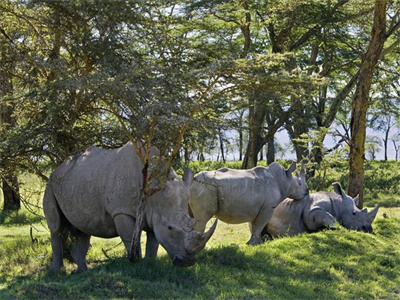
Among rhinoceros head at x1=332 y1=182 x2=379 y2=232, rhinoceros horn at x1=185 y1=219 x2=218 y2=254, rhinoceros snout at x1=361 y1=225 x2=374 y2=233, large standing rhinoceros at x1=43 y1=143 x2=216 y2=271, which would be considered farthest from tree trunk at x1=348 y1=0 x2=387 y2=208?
rhinoceros horn at x1=185 y1=219 x2=218 y2=254

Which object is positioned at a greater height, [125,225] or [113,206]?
[113,206]

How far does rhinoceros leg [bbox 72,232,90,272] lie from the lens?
1126 centimetres

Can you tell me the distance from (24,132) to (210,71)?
11.7ft

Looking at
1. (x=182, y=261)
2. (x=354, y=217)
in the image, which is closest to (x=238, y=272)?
(x=182, y=261)

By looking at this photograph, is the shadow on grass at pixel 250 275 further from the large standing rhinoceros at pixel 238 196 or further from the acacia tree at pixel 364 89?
the acacia tree at pixel 364 89

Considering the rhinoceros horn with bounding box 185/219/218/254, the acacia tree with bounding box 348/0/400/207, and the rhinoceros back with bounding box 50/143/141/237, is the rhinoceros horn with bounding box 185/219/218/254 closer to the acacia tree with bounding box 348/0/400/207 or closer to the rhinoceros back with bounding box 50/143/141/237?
the rhinoceros back with bounding box 50/143/141/237

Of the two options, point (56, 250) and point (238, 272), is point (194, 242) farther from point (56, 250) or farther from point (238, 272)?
point (56, 250)

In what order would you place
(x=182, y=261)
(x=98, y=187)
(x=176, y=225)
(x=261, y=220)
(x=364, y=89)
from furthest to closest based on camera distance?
(x=364, y=89), (x=261, y=220), (x=98, y=187), (x=176, y=225), (x=182, y=261)

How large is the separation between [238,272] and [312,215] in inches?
173

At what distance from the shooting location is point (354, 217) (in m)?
14.4

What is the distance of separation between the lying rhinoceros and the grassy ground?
0.55 metres

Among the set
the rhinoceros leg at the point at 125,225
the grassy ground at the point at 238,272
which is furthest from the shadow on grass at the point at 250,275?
the rhinoceros leg at the point at 125,225

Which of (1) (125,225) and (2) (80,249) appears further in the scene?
(2) (80,249)

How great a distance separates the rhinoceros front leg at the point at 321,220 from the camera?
13828 millimetres
